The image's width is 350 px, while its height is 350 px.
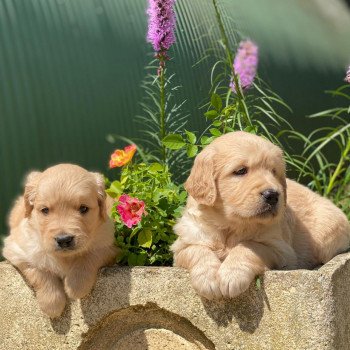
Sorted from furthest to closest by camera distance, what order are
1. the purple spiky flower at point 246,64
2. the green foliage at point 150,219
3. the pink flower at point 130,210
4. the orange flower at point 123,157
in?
the purple spiky flower at point 246,64 < the orange flower at point 123,157 < the green foliage at point 150,219 < the pink flower at point 130,210

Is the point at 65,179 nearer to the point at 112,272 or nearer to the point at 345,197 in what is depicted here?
the point at 112,272

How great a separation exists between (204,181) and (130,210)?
610mm

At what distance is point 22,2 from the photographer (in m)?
5.18

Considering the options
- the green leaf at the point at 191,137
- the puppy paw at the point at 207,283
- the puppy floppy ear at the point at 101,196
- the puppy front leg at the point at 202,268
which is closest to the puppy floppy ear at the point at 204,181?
the puppy front leg at the point at 202,268

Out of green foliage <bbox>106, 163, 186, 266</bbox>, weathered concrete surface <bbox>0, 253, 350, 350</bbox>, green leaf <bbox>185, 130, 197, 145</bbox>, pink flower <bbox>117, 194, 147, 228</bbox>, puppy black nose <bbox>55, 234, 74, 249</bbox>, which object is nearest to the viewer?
weathered concrete surface <bbox>0, 253, 350, 350</bbox>

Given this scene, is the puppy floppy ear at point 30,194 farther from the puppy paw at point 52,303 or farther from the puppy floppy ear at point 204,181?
the puppy floppy ear at point 204,181

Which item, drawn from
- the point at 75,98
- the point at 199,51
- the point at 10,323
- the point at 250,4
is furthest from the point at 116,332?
the point at 250,4

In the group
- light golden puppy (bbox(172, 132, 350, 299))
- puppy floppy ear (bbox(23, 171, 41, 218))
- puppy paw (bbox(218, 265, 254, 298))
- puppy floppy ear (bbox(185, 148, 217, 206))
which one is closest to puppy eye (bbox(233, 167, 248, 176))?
light golden puppy (bbox(172, 132, 350, 299))

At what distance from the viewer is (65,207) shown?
3482mm

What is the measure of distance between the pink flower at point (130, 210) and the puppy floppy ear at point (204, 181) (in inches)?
17.0

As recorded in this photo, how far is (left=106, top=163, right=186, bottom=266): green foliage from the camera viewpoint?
3988 mm

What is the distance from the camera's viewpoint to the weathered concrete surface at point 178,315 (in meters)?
3.16

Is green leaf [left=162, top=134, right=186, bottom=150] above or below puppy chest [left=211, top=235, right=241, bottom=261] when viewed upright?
above

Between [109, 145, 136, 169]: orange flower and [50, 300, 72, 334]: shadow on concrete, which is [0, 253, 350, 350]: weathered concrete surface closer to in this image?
[50, 300, 72, 334]: shadow on concrete
